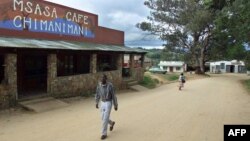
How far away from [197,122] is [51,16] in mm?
12245

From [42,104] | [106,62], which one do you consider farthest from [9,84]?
[106,62]

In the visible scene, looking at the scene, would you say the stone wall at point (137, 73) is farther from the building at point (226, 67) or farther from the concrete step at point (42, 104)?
the building at point (226, 67)

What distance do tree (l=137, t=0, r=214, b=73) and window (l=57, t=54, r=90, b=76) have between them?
28405 mm

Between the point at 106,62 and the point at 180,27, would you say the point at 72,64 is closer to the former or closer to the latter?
the point at 106,62

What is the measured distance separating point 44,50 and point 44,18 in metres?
2.94

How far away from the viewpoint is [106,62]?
31469 mm

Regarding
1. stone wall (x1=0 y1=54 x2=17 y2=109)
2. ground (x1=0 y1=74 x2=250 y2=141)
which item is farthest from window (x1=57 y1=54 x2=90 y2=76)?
stone wall (x1=0 y1=54 x2=17 y2=109)

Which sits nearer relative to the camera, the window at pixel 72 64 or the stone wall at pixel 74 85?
the stone wall at pixel 74 85

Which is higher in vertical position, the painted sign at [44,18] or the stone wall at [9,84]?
the painted sign at [44,18]

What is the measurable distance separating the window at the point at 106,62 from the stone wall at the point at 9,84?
13.4m

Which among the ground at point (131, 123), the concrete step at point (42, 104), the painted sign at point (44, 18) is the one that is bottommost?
the ground at point (131, 123)

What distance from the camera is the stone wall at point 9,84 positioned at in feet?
53.2

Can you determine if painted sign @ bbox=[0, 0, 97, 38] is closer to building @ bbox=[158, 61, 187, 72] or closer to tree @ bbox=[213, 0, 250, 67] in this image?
tree @ bbox=[213, 0, 250, 67]

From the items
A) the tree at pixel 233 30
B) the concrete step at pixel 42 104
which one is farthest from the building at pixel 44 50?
the tree at pixel 233 30
